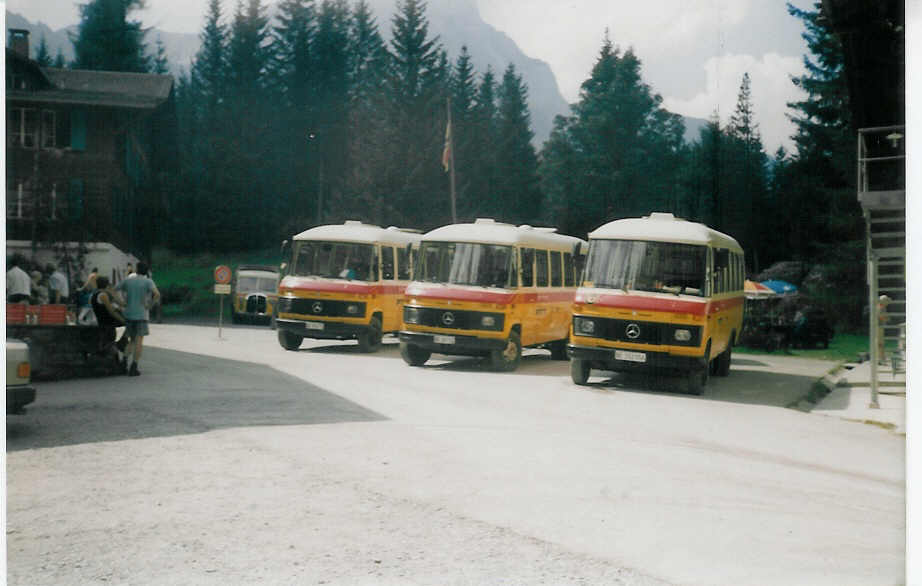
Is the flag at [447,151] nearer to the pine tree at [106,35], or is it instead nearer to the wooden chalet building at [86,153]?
the wooden chalet building at [86,153]

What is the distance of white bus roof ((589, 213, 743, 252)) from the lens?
9.94 meters

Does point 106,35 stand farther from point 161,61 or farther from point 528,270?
point 528,270

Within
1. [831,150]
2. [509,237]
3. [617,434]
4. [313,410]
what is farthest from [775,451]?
[509,237]

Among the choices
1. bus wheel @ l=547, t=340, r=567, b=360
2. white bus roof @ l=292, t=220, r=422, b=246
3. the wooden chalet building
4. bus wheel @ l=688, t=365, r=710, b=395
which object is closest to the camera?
the wooden chalet building

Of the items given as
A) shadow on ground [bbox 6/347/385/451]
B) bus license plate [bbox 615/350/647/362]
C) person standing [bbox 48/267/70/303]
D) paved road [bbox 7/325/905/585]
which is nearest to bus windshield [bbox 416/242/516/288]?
bus license plate [bbox 615/350/647/362]

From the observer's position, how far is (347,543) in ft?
18.0

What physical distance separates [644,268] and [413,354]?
4539mm

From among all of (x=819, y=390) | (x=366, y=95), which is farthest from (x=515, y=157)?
(x=819, y=390)

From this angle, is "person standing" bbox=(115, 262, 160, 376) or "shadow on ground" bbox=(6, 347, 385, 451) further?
"person standing" bbox=(115, 262, 160, 376)

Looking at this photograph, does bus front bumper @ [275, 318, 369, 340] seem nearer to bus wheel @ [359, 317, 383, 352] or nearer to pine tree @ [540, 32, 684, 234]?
bus wheel @ [359, 317, 383, 352]

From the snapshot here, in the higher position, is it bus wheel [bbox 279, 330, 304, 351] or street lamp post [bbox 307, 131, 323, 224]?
street lamp post [bbox 307, 131, 323, 224]

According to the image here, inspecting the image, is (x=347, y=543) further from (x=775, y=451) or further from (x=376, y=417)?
(x=775, y=451)

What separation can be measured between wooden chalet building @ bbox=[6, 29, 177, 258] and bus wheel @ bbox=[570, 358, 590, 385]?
6.25m

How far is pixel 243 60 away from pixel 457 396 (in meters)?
4.67
